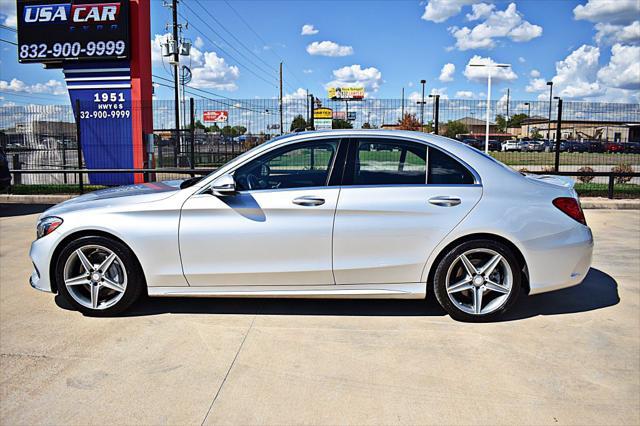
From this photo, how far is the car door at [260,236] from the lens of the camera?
448 centimetres

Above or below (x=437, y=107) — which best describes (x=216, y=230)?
below

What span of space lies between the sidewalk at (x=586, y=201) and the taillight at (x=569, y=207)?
25.5 ft

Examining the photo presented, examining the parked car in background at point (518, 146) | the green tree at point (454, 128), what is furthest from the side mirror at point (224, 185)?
the parked car in background at point (518, 146)

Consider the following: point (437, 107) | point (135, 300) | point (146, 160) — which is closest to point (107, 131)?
point (146, 160)

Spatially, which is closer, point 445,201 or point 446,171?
point 445,201

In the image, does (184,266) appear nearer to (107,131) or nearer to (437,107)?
(437,107)

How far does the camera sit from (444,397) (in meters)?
3.35

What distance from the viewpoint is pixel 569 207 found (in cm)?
462

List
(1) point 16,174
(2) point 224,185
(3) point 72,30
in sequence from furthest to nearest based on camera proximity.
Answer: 1. (3) point 72,30
2. (1) point 16,174
3. (2) point 224,185

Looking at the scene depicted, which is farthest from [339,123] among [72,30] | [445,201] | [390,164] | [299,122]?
[445,201]

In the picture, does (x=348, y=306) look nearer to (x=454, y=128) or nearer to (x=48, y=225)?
(x=48, y=225)

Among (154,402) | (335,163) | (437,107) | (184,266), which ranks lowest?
(154,402)

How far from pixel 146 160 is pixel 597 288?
13154 millimetres

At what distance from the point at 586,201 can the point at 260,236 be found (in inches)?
387
